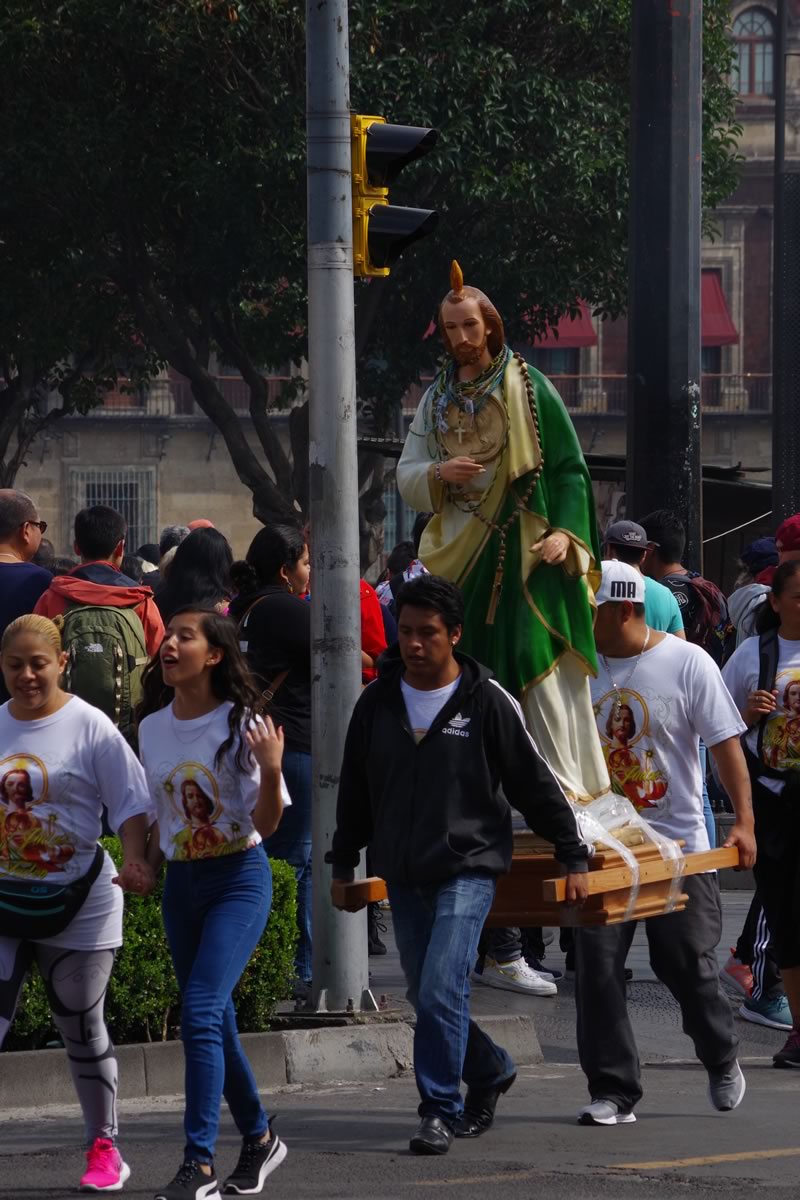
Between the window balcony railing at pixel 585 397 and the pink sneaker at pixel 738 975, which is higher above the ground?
the window balcony railing at pixel 585 397

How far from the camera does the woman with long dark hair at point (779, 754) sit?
25.5 feet

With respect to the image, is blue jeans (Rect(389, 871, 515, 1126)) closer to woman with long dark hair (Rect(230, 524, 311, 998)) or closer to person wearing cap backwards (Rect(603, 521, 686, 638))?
woman with long dark hair (Rect(230, 524, 311, 998))

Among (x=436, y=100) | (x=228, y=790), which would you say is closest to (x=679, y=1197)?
(x=228, y=790)

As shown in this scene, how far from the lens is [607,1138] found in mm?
6473

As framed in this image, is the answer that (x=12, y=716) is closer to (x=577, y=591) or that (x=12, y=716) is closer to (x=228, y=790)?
(x=228, y=790)

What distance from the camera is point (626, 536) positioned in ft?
30.0

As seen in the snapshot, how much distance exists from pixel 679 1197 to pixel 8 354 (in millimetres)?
25935

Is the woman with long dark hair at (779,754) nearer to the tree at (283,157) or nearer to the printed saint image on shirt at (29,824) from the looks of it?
the printed saint image on shirt at (29,824)

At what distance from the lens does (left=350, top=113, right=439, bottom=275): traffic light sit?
8234mm

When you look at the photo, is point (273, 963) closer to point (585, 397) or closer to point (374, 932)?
point (374, 932)

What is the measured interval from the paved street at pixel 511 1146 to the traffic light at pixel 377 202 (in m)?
2.93

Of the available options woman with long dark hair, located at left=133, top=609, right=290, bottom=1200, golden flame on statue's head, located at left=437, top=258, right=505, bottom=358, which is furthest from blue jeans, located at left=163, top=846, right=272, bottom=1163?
golden flame on statue's head, located at left=437, top=258, right=505, bottom=358

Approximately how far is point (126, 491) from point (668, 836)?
41887 millimetres

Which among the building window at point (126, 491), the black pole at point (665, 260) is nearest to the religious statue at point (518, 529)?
the black pole at point (665, 260)
